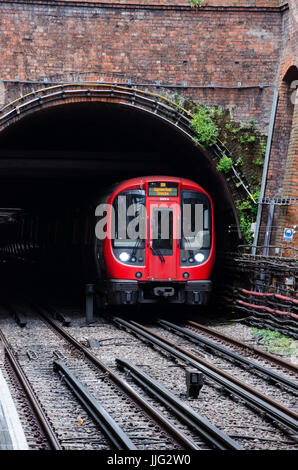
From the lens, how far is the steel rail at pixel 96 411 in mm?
6730

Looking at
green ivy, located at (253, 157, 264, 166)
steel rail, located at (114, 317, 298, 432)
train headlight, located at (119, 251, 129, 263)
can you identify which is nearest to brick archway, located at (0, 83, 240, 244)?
green ivy, located at (253, 157, 264, 166)

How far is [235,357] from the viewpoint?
1102cm

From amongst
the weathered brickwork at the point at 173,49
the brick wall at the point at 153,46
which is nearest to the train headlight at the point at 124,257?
the weathered brickwork at the point at 173,49

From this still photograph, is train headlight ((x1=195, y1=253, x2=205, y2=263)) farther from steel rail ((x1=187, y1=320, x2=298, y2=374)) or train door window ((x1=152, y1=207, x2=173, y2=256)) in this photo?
steel rail ((x1=187, y1=320, x2=298, y2=374))

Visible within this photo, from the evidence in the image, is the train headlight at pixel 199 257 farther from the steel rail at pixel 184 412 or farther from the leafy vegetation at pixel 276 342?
the steel rail at pixel 184 412

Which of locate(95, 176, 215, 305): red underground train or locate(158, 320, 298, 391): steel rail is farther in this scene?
locate(95, 176, 215, 305): red underground train

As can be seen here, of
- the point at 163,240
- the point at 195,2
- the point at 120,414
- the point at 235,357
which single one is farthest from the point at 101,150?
the point at 120,414

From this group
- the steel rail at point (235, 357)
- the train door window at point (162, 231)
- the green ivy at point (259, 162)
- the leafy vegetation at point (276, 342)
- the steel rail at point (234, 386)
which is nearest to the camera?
the steel rail at point (234, 386)

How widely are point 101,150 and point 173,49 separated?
19.8ft

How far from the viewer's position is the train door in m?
Answer: 15.6

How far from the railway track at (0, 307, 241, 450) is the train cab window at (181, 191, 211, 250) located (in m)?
5.08

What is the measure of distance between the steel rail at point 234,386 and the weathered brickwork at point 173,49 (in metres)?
4.66
